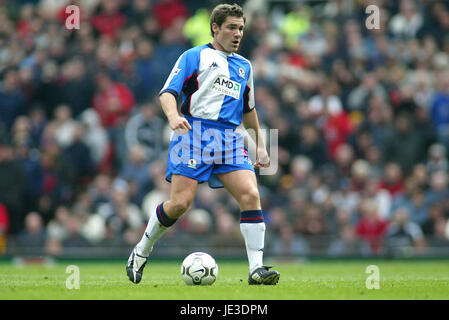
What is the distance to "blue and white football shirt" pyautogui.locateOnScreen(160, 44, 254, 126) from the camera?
8266mm

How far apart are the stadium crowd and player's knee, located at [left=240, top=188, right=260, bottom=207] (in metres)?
6.92

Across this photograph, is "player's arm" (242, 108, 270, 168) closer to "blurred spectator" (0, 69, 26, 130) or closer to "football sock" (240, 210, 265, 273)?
"football sock" (240, 210, 265, 273)

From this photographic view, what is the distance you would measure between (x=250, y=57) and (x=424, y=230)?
5284 mm

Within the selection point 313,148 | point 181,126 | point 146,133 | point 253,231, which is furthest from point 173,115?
point 313,148

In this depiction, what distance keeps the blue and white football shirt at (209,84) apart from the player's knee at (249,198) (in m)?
0.75

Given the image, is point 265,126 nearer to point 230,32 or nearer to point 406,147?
point 406,147

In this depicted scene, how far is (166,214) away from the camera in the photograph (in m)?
8.31

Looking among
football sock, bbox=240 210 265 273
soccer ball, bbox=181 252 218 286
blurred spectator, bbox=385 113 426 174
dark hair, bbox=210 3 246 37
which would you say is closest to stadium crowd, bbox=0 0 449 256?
blurred spectator, bbox=385 113 426 174

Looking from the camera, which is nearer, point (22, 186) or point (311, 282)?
point (311, 282)

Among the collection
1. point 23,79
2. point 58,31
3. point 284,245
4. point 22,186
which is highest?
point 58,31

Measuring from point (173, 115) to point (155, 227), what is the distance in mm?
1290
